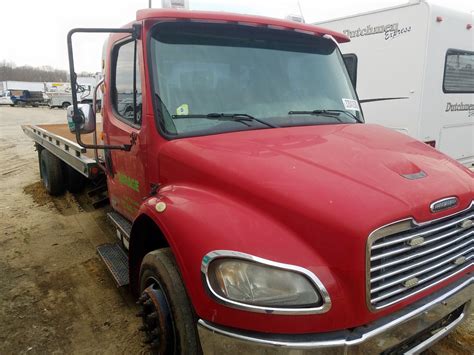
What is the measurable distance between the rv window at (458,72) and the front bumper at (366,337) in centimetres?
541

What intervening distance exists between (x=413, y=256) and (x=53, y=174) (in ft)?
21.5

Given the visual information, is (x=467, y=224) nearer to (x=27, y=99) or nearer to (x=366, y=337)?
(x=366, y=337)

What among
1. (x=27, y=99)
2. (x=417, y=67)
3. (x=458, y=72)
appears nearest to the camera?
(x=417, y=67)

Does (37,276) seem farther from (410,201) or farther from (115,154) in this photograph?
(410,201)

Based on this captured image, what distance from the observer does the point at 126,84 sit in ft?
10.9

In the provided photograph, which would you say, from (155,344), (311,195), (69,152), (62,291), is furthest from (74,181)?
(311,195)

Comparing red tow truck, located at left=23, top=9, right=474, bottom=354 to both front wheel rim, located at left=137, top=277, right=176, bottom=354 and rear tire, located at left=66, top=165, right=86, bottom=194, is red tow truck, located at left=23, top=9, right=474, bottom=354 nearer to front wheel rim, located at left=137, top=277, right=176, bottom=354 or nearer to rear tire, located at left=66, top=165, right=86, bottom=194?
front wheel rim, located at left=137, top=277, right=176, bottom=354

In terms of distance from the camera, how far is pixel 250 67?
9.85 feet

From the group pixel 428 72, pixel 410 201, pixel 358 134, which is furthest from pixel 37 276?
pixel 428 72

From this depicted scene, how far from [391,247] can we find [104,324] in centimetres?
254

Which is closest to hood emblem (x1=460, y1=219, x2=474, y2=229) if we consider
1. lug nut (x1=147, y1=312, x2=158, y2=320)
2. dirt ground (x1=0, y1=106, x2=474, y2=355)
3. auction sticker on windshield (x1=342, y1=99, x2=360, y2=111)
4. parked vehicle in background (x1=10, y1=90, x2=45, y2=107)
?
dirt ground (x1=0, y1=106, x2=474, y2=355)

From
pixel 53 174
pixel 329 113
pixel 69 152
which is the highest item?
pixel 329 113

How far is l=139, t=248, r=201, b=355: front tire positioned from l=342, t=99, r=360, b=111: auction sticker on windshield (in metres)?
1.86

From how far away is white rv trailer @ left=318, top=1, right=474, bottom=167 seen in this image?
246 inches
